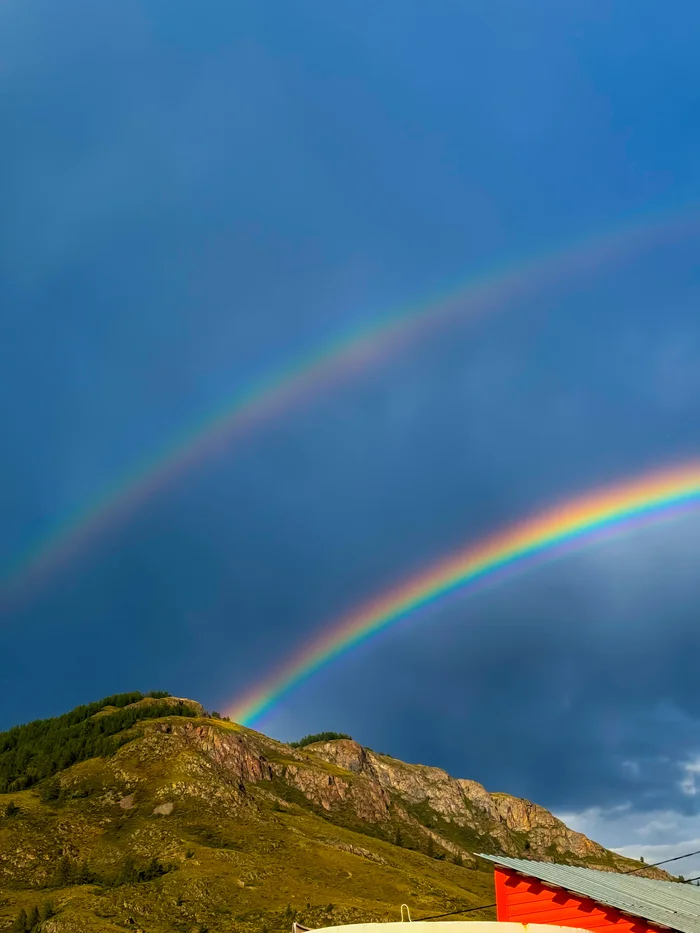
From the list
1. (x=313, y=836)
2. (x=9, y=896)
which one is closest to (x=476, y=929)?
(x=9, y=896)

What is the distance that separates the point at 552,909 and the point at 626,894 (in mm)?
4507

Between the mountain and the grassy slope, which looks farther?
the grassy slope

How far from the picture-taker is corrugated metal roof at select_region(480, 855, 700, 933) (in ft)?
108

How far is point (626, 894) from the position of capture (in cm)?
3750

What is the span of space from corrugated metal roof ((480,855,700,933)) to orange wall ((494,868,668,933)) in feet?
1.61

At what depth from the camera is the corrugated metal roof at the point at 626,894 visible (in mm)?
33000

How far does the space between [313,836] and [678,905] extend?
168613 mm

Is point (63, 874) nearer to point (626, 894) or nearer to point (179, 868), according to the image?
point (179, 868)

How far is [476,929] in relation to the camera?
14992 mm

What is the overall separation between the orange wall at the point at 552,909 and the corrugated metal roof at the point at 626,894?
490mm

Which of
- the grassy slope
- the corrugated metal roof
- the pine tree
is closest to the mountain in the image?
the pine tree

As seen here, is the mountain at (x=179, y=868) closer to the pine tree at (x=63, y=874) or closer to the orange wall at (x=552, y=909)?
the pine tree at (x=63, y=874)

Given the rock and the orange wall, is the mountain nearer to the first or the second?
the rock

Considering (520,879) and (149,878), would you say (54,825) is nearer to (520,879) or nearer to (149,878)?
(149,878)
